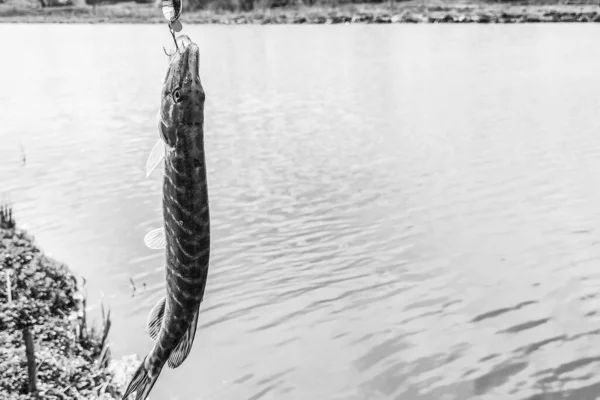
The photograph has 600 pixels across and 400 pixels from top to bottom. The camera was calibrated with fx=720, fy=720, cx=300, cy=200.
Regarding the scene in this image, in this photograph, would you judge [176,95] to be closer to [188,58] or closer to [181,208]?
[188,58]

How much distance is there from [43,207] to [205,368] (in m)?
8.70

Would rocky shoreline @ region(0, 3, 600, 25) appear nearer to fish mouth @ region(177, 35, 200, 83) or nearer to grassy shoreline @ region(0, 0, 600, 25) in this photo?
grassy shoreline @ region(0, 0, 600, 25)

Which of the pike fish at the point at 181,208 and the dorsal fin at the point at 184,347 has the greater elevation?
the pike fish at the point at 181,208

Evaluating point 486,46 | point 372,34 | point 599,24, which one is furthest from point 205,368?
point 599,24

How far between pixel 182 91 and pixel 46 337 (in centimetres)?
709

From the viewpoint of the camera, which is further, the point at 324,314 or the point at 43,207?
the point at 43,207

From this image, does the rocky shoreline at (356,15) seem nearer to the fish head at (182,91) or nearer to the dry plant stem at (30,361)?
the dry plant stem at (30,361)

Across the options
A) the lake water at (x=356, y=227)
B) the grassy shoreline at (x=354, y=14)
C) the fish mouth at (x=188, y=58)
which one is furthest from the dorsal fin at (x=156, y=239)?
the grassy shoreline at (x=354, y=14)

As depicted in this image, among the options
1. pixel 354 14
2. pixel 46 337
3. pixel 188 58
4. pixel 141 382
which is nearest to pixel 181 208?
pixel 188 58

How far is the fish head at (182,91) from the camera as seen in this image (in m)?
2.82

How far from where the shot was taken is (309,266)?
1374 centimetres

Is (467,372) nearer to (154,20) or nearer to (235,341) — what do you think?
(235,341)

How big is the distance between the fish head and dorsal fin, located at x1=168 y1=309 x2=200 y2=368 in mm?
1007

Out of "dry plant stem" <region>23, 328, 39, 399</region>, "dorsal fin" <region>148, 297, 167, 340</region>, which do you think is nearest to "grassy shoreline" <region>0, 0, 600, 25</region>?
"dry plant stem" <region>23, 328, 39, 399</region>
